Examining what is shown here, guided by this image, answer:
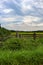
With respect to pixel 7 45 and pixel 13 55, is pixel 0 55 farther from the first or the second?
pixel 7 45

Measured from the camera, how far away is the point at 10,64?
7418mm

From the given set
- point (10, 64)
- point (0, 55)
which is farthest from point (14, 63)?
point (0, 55)

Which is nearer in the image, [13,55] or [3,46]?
[13,55]

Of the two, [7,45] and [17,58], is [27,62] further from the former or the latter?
[7,45]

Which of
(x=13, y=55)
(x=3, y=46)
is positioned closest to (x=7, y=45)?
(x=3, y=46)

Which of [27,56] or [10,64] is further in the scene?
[27,56]

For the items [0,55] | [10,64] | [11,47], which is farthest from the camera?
[11,47]

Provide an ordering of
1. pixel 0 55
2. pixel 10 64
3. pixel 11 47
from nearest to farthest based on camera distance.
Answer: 1. pixel 10 64
2. pixel 0 55
3. pixel 11 47

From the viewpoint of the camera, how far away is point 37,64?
8086 millimetres

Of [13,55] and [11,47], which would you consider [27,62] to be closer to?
[13,55]

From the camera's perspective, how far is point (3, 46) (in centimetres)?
1052

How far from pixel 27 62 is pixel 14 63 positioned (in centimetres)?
57

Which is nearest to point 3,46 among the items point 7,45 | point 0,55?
point 7,45

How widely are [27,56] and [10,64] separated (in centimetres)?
87
